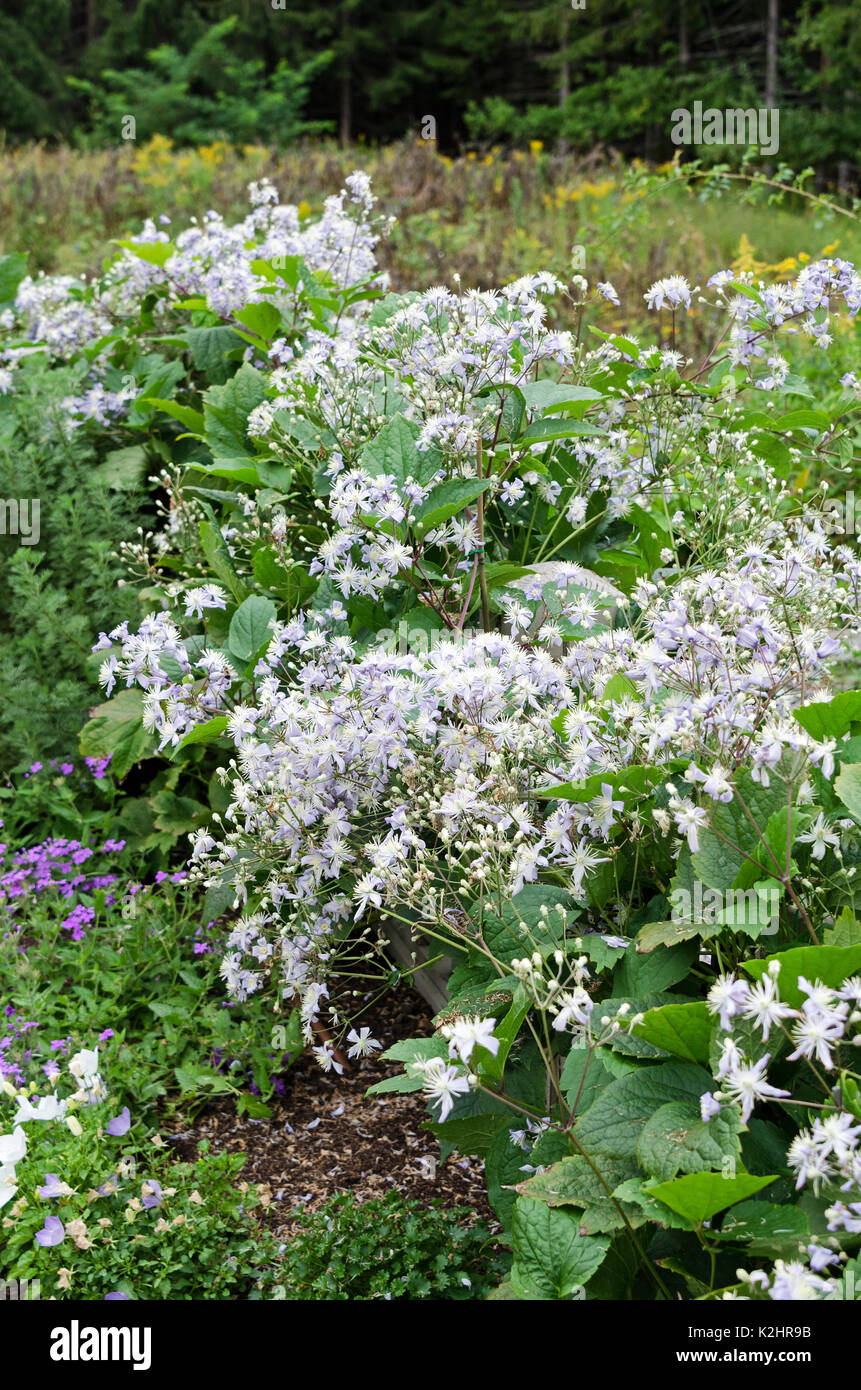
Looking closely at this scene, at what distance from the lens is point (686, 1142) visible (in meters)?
1.33

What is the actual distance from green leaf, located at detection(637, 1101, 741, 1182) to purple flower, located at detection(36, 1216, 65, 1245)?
1132 millimetres

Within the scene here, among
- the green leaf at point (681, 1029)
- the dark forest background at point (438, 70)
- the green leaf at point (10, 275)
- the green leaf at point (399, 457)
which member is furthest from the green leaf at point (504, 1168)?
the dark forest background at point (438, 70)

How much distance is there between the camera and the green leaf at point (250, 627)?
93.7 inches

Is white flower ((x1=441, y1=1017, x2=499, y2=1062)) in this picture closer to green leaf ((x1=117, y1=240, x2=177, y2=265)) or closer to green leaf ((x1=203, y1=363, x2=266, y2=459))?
green leaf ((x1=203, y1=363, x2=266, y2=459))

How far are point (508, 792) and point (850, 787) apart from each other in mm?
517

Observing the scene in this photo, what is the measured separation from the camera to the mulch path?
2.27 meters

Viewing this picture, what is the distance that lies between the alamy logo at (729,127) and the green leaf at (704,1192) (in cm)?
395

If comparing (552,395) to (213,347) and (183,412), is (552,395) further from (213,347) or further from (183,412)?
(213,347)

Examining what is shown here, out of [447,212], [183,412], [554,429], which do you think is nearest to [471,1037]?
[554,429]

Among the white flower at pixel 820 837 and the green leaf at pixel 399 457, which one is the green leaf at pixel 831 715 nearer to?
the white flower at pixel 820 837

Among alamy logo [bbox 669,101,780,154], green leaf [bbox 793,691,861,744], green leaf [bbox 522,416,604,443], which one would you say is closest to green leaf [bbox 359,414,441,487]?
green leaf [bbox 522,416,604,443]
